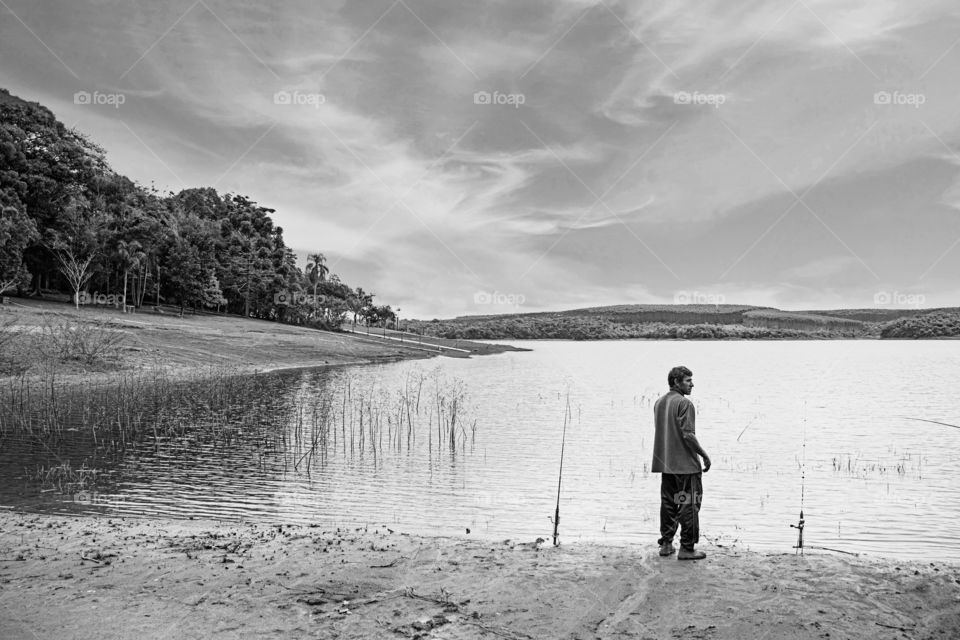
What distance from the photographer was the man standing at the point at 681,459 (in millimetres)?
9297

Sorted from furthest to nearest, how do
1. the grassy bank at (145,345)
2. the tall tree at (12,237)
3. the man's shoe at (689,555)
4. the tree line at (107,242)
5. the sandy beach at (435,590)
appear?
the tree line at (107,242) < the tall tree at (12,237) < the grassy bank at (145,345) < the man's shoe at (689,555) < the sandy beach at (435,590)

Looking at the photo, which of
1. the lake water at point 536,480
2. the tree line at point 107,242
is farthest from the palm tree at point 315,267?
the lake water at point 536,480

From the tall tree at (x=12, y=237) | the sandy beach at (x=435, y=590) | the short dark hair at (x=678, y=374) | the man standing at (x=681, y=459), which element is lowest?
the sandy beach at (x=435, y=590)

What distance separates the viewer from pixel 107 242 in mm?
80438

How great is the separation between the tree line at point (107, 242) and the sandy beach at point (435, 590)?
64071 mm

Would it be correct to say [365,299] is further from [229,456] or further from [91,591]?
[91,591]

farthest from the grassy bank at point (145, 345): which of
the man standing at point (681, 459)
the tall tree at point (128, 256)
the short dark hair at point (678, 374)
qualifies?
the short dark hair at point (678, 374)

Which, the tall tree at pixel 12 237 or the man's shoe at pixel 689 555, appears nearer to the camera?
the man's shoe at pixel 689 555

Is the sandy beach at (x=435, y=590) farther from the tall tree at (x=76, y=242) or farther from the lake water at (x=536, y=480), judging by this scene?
the tall tree at (x=76, y=242)

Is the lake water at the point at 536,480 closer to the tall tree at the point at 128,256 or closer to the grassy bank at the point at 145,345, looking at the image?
the grassy bank at the point at 145,345

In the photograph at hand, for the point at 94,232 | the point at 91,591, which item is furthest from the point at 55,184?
the point at 91,591

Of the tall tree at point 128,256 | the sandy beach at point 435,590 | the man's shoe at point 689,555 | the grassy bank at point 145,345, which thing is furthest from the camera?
the tall tree at point 128,256

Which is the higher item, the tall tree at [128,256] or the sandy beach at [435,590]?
the tall tree at [128,256]

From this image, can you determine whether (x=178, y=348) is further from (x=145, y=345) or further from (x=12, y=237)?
(x=12, y=237)
